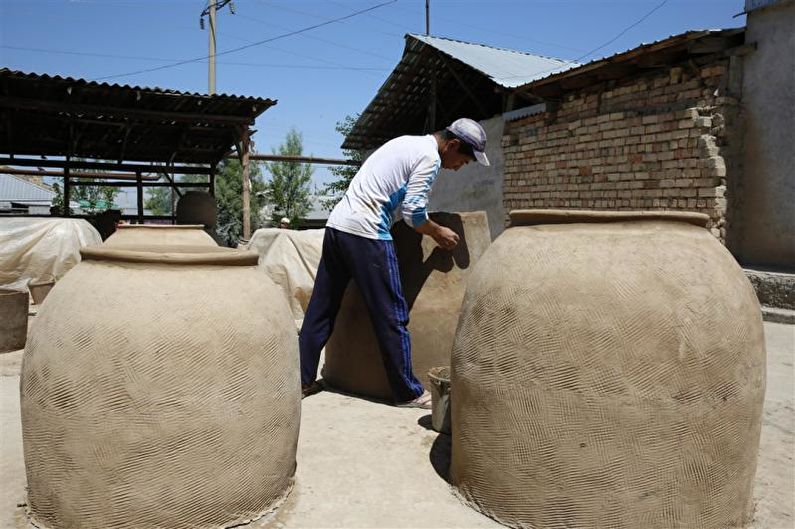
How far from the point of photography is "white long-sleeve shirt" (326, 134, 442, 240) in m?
3.32

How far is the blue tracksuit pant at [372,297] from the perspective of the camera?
3.34 metres

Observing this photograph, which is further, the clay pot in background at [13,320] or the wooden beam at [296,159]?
the wooden beam at [296,159]

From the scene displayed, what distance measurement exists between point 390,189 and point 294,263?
13.6 feet

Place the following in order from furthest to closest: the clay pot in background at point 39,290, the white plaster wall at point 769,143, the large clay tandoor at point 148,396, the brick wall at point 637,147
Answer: the clay pot in background at point 39,290 < the brick wall at point 637,147 < the white plaster wall at point 769,143 < the large clay tandoor at point 148,396

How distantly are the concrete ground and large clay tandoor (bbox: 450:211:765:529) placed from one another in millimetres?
299

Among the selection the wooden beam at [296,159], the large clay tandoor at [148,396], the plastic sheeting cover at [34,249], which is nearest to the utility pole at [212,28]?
the wooden beam at [296,159]

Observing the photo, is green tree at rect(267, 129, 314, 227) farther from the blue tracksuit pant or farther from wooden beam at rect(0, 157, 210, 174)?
the blue tracksuit pant

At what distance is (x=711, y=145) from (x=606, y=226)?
5078 mm

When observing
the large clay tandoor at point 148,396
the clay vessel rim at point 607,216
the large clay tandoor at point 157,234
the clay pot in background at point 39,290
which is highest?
the clay vessel rim at point 607,216

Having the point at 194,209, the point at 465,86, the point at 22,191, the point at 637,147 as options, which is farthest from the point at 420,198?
the point at 22,191

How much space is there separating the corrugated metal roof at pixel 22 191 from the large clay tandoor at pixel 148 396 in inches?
1470

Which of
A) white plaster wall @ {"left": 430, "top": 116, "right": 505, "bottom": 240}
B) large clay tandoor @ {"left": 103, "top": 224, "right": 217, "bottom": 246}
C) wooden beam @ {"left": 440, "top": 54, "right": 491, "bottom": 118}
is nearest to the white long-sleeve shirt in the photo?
large clay tandoor @ {"left": 103, "top": 224, "right": 217, "bottom": 246}

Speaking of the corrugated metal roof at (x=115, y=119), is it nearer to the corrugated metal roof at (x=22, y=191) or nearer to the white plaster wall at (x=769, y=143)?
the white plaster wall at (x=769, y=143)

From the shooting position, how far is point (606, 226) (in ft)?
7.29
